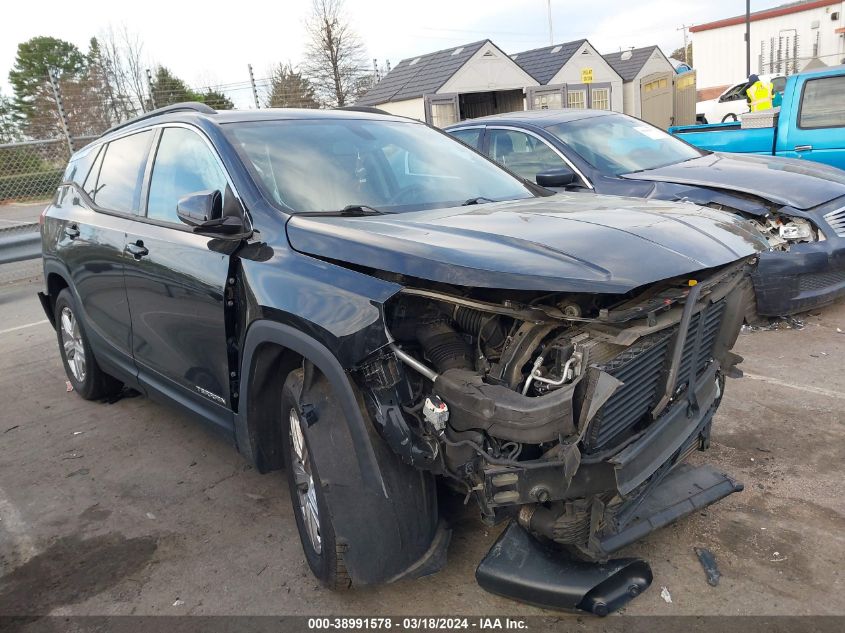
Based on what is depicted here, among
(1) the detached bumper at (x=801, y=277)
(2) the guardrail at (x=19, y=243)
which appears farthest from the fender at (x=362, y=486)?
(2) the guardrail at (x=19, y=243)

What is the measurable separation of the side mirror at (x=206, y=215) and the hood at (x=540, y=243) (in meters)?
0.28

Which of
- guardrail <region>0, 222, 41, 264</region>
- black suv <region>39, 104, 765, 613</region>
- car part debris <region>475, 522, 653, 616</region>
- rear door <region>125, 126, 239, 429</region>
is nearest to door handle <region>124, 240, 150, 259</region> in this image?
rear door <region>125, 126, 239, 429</region>

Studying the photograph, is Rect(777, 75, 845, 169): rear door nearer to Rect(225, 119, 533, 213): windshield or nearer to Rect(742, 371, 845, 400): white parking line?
Rect(742, 371, 845, 400): white parking line

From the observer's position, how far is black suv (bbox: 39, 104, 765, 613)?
2174 mm

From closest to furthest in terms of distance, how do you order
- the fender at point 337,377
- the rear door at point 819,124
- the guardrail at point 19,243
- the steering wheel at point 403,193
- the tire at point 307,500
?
the fender at point 337,377
the tire at point 307,500
the steering wheel at point 403,193
the rear door at point 819,124
the guardrail at point 19,243

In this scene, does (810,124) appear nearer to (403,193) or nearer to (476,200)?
(476,200)

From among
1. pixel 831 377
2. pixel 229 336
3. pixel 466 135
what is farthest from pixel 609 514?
pixel 466 135

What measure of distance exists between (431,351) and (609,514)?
0.82 meters

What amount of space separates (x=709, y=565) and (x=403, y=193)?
205 cm

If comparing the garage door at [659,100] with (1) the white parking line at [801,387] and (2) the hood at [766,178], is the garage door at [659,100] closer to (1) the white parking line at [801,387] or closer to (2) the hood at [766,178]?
(2) the hood at [766,178]

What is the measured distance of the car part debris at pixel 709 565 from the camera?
2.63m

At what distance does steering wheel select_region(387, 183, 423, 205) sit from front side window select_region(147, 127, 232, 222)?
73 centimetres

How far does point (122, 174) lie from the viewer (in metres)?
4.09

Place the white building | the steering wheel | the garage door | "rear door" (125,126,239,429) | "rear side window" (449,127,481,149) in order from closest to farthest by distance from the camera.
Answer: "rear door" (125,126,239,429)
the steering wheel
"rear side window" (449,127,481,149)
the garage door
the white building
